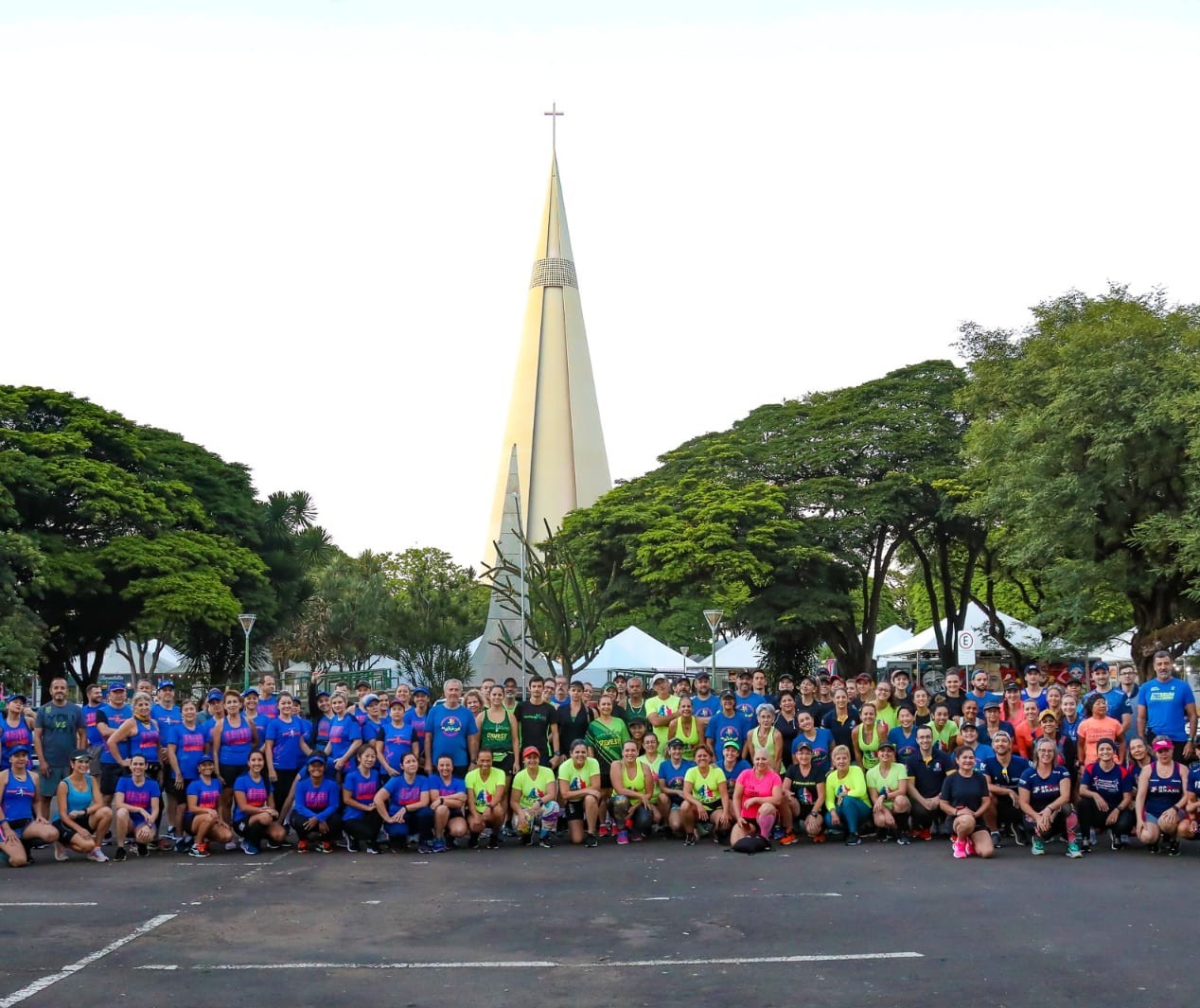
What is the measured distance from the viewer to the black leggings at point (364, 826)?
11.2 meters

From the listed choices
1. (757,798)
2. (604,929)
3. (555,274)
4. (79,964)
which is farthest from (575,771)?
(555,274)

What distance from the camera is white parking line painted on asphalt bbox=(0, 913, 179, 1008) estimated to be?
6.10 m

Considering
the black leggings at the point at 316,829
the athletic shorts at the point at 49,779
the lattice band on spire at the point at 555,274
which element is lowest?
the black leggings at the point at 316,829

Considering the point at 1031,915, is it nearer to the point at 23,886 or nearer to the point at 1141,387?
the point at 23,886

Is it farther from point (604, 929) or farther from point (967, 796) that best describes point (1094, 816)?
point (604, 929)

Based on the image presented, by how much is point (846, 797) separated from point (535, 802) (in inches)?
104

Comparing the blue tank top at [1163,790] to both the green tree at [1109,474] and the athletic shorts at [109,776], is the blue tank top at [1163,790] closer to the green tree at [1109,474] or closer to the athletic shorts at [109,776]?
the athletic shorts at [109,776]

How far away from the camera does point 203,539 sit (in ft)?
116

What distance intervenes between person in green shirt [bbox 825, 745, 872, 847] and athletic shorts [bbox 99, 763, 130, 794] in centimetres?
608

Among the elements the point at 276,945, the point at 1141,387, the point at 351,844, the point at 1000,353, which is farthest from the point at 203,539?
the point at 276,945

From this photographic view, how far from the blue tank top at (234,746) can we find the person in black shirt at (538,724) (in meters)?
2.39

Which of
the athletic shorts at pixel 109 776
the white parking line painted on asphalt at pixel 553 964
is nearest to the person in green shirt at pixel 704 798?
the white parking line painted on asphalt at pixel 553 964

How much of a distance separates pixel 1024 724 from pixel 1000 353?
2125 cm

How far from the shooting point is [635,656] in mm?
31844
